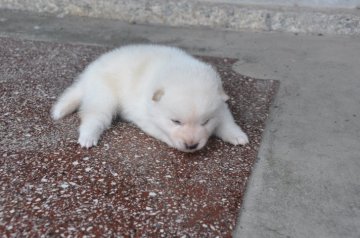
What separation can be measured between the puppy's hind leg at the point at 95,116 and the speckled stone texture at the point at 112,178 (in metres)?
0.06

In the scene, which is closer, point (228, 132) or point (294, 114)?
point (228, 132)

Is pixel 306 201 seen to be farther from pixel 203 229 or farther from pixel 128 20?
pixel 128 20

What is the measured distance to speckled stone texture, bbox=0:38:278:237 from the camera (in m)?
2.38

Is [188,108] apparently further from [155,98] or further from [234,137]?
[234,137]

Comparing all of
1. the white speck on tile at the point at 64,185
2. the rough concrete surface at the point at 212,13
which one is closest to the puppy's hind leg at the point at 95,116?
the white speck on tile at the point at 64,185

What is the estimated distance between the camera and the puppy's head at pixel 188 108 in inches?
112

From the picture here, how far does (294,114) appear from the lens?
367 centimetres

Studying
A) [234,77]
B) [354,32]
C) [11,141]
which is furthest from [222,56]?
[11,141]

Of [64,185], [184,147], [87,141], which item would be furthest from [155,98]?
[64,185]

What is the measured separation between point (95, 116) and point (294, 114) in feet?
4.95

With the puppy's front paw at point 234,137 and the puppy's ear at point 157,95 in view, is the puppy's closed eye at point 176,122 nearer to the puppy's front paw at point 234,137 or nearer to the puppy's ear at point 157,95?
the puppy's ear at point 157,95

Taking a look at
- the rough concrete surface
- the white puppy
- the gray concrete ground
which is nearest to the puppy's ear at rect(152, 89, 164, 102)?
the white puppy

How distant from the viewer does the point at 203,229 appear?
2.37 metres

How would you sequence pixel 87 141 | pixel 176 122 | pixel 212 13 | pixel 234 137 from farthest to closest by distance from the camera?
pixel 212 13 → pixel 234 137 → pixel 87 141 → pixel 176 122
